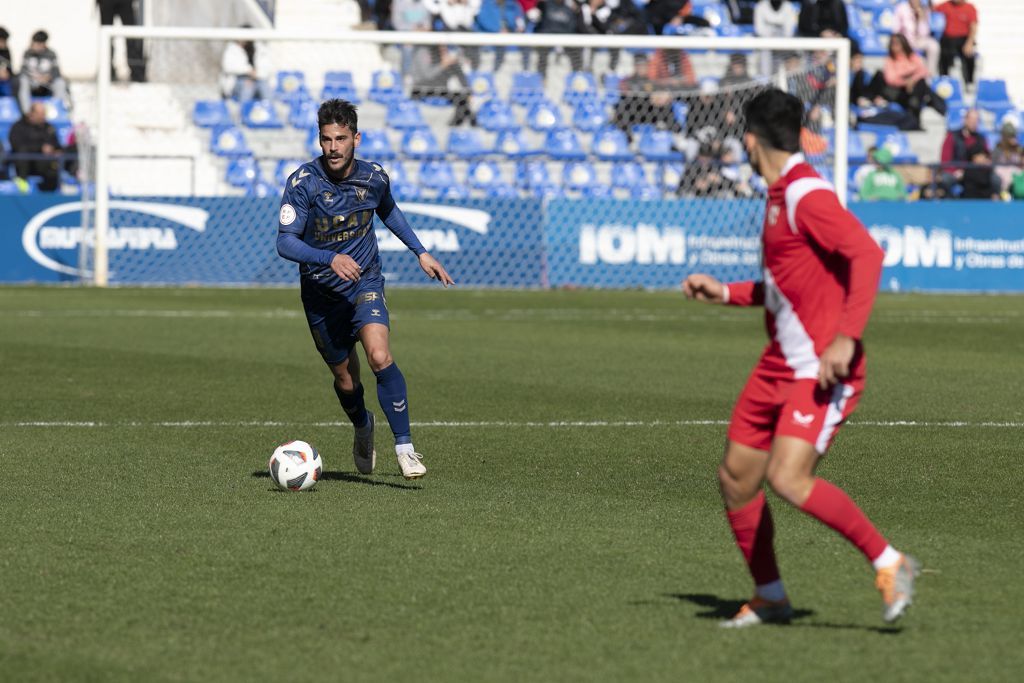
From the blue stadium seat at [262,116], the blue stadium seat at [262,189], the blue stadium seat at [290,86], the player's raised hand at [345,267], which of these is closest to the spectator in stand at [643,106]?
the blue stadium seat at [290,86]

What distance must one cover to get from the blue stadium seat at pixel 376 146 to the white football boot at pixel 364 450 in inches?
698

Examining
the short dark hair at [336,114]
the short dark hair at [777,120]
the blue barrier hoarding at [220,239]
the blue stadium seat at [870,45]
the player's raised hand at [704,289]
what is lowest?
the blue barrier hoarding at [220,239]

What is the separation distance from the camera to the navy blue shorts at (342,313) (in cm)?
816

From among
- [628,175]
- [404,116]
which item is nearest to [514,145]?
[404,116]

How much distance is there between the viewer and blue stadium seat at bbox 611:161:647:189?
25.7 metres

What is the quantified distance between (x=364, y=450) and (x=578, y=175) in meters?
17.9

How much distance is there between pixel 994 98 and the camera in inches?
1195

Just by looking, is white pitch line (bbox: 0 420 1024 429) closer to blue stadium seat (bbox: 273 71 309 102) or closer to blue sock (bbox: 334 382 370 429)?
blue sock (bbox: 334 382 370 429)

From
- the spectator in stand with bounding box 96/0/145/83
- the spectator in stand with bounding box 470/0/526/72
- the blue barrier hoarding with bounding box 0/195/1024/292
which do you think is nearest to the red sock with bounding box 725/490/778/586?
the blue barrier hoarding with bounding box 0/195/1024/292

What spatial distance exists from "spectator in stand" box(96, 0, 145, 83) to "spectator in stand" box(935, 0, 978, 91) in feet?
45.1

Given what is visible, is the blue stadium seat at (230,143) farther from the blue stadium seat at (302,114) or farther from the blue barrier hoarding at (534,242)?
the blue barrier hoarding at (534,242)

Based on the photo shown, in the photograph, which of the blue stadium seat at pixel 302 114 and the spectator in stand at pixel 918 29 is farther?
the spectator in stand at pixel 918 29

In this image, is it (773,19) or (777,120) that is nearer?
(777,120)

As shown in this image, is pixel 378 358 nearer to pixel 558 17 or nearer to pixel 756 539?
pixel 756 539
